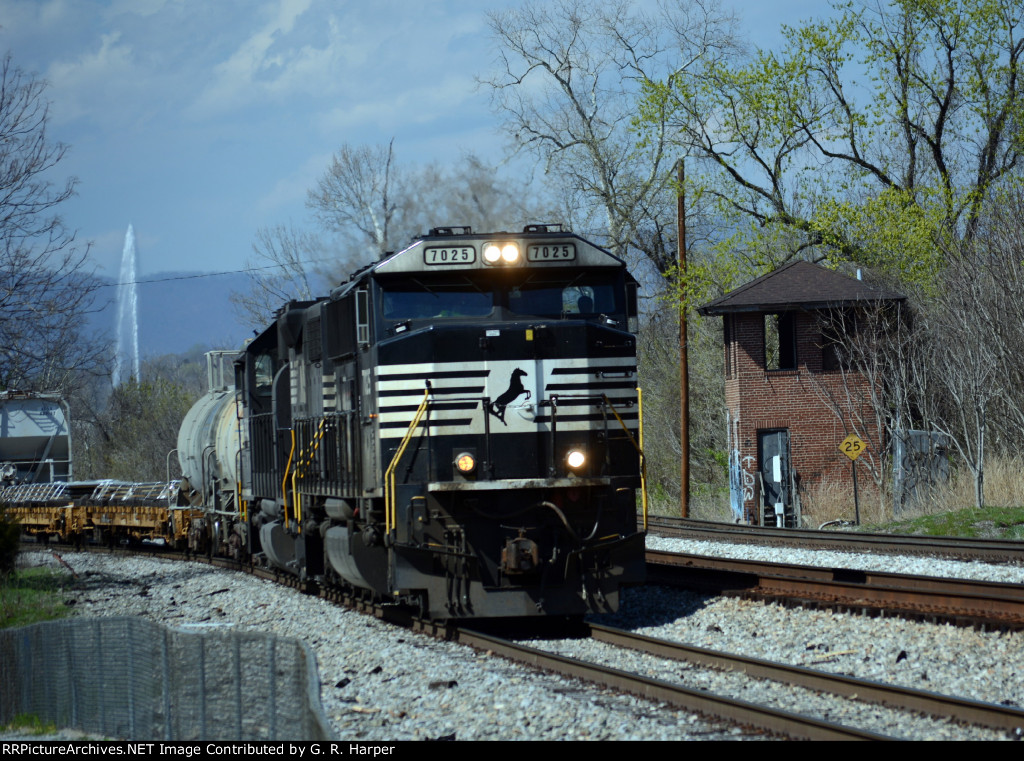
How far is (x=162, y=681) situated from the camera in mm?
7414

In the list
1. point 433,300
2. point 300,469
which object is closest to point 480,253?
point 433,300

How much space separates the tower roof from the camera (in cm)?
3144

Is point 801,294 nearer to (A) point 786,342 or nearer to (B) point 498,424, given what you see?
(A) point 786,342

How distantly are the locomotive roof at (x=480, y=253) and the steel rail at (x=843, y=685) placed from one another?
146 inches

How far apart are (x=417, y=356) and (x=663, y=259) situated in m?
36.5

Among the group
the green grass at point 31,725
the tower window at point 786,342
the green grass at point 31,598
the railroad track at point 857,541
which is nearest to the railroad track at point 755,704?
the green grass at point 31,725

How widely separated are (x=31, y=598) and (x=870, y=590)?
37.7 feet

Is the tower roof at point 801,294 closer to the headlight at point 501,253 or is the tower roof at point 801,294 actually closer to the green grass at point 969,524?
the green grass at point 969,524

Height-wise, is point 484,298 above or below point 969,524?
above

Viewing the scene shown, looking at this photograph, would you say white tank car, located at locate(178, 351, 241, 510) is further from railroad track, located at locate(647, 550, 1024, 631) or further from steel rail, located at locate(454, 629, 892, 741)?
steel rail, located at locate(454, 629, 892, 741)

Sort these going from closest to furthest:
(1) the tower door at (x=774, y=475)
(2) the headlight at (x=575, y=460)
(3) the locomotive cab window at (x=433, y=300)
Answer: (2) the headlight at (x=575, y=460) → (3) the locomotive cab window at (x=433, y=300) → (1) the tower door at (x=774, y=475)

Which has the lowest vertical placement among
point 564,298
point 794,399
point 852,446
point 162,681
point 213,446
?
point 162,681

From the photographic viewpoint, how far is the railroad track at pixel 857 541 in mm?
15867

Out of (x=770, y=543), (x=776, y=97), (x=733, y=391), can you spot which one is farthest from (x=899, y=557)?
(x=776, y=97)
